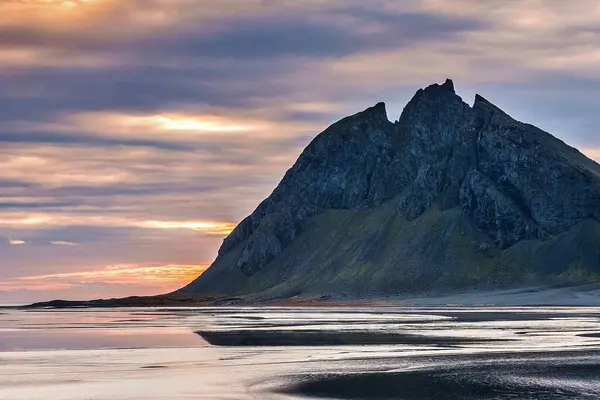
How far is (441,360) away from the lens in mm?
63906

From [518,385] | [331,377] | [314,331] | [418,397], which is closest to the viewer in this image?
[418,397]

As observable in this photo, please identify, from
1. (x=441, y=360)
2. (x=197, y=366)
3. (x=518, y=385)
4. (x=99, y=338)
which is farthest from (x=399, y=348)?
(x=99, y=338)

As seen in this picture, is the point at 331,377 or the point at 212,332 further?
the point at 212,332

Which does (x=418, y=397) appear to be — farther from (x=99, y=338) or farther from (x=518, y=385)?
(x=99, y=338)

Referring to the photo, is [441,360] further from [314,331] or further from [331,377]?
[314,331]

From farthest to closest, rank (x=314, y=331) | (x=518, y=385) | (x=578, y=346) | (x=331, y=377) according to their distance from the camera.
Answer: (x=314, y=331), (x=578, y=346), (x=331, y=377), (x=518, y=385)

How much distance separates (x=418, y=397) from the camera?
4731cm

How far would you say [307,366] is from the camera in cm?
6159

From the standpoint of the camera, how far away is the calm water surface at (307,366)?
49156mm

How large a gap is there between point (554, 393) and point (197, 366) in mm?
22486

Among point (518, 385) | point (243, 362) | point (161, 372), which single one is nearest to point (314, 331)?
point (243, 362)

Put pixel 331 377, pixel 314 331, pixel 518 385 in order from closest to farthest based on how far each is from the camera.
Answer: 1. pixel 518 385
2. pixel 331 377
3. pixel 314 331

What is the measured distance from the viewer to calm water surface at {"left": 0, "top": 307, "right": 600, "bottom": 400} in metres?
49.2

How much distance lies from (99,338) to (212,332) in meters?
13.6
